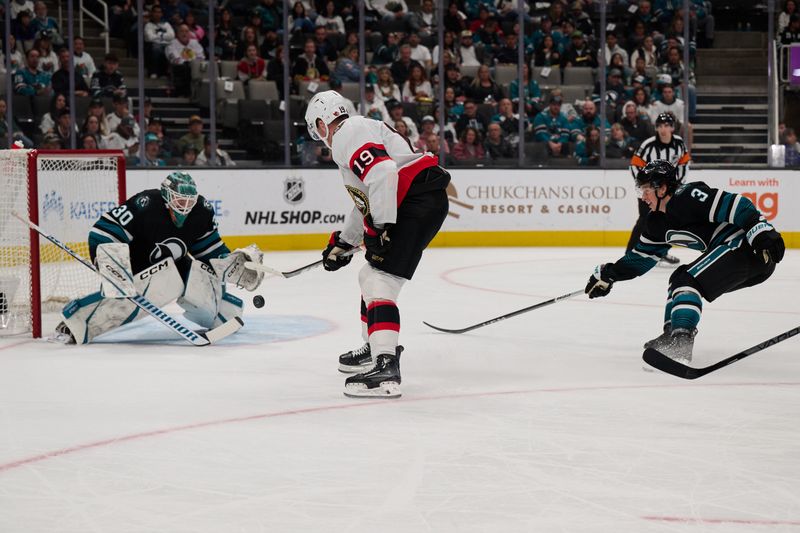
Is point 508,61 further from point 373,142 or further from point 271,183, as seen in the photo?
point 373,142

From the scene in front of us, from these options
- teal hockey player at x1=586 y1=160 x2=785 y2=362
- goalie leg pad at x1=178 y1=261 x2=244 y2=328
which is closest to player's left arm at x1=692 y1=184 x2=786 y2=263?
teal hockey player at x1=586 y1=160 x2=785 y2=362

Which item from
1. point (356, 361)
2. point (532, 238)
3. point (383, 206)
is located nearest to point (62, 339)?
point (356, 361)

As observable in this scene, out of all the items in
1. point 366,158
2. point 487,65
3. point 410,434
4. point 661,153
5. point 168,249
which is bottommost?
point 410,434

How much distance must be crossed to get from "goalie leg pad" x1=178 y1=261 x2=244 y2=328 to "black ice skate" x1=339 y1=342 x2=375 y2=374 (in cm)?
110

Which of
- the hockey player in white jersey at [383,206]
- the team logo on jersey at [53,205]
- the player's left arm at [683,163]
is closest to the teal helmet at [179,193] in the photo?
the hockey player in white jersey at [383,206]

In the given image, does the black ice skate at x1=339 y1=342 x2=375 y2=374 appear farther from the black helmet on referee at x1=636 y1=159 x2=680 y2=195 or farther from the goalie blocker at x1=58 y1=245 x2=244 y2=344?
the black helmet on referee at x1=636 y1=159 x2=680 y2=195

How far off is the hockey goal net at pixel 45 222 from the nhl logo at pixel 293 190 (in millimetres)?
2901

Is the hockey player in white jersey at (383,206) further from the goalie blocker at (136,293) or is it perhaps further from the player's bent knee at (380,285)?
the goalie blocker at (136,293)

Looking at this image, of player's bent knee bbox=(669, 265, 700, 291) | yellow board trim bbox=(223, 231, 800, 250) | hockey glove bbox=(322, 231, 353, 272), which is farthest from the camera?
yellow board trim bbox=(223, 231, 800, 250)

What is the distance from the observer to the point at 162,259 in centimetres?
482

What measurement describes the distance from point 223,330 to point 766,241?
228 centimetres

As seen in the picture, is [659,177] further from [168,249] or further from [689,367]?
[168,249]

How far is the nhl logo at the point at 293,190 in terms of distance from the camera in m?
9.49

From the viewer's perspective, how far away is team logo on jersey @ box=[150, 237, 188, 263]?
15.8 ft
